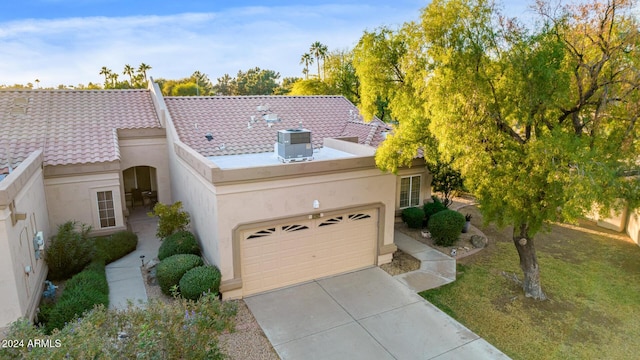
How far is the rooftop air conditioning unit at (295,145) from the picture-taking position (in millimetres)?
12727

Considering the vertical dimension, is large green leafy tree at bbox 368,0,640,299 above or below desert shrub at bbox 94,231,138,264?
above

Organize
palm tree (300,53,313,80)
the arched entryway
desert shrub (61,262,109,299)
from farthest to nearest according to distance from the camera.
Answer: palm tree (300,53,313,80), the arched entryway, desert shrub (61,262,109,299)

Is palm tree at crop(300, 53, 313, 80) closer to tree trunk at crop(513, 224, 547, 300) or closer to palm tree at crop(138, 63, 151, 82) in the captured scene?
palm tree at crop(138, 63, 151, 82)

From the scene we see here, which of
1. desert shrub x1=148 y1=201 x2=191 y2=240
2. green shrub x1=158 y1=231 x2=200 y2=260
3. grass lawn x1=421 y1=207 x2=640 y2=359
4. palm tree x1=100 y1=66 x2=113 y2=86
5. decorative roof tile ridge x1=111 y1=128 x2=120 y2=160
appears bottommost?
grass lawn x1=421 y1=207 x2=640 y2=359

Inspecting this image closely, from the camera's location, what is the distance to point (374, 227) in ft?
44.5

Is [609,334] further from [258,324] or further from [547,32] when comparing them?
[258,324]

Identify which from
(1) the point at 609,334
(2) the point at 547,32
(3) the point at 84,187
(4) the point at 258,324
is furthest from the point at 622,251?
(3) the point at 84,187

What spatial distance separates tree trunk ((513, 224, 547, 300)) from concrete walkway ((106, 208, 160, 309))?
10.8m

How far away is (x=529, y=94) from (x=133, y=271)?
42.8ft

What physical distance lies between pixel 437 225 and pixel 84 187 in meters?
13.9

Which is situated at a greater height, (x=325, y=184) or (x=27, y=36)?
(x=27, y=36)

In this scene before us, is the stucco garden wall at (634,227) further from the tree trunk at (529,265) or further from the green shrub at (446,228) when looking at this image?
the tree trunk at (529,265)

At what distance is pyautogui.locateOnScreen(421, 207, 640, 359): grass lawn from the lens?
31.8ft

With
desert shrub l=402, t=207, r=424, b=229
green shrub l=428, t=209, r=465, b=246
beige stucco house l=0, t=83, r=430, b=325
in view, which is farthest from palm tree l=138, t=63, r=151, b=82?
green shrub l=428, t=209, r=465, b=246
